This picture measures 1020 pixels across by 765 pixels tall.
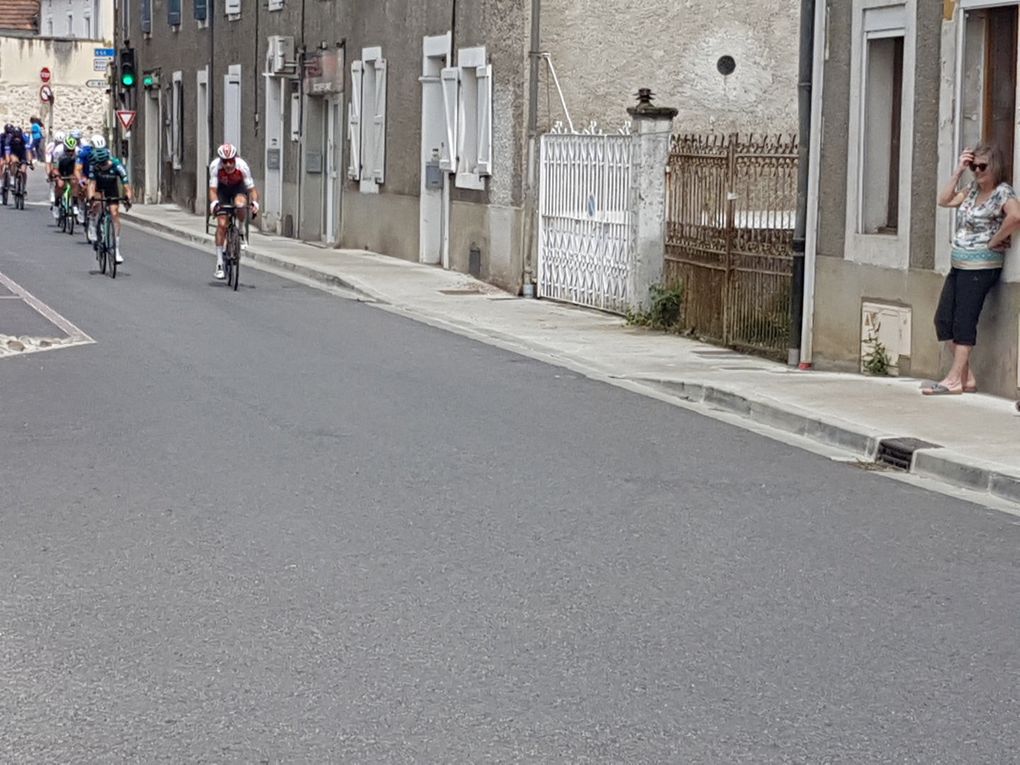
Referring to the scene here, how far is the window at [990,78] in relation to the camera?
1370 cm

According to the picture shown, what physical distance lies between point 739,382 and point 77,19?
62.5 m

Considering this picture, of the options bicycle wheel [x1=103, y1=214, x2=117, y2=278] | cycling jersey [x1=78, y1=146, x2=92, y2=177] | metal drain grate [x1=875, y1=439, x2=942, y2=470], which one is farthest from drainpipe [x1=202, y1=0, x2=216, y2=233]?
metal drain grate [x1=875, y1=439, x2=942, y2=470]

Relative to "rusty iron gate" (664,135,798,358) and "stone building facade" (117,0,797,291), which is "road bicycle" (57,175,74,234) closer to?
"stone building facade" (117,0,797,291)

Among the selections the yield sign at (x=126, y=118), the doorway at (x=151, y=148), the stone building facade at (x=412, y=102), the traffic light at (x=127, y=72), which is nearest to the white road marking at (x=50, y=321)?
the stone building facade at (x=412, y=102)

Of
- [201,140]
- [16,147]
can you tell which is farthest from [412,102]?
[16,147]

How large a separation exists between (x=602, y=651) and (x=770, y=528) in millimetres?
2511

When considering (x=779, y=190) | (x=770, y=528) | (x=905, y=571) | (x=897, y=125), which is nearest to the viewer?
(x=905, y=571)

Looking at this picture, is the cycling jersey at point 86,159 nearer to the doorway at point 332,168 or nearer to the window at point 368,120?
the window at point 368,120

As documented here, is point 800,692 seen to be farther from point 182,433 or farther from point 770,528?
point 182,433

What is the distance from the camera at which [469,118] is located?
2525 cm

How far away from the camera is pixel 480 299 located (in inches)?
886

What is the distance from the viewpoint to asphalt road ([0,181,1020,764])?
18.4 feet

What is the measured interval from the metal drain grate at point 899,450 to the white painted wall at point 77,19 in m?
61.6

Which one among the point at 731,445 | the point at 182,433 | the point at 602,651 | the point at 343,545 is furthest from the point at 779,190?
the point at 602,651
